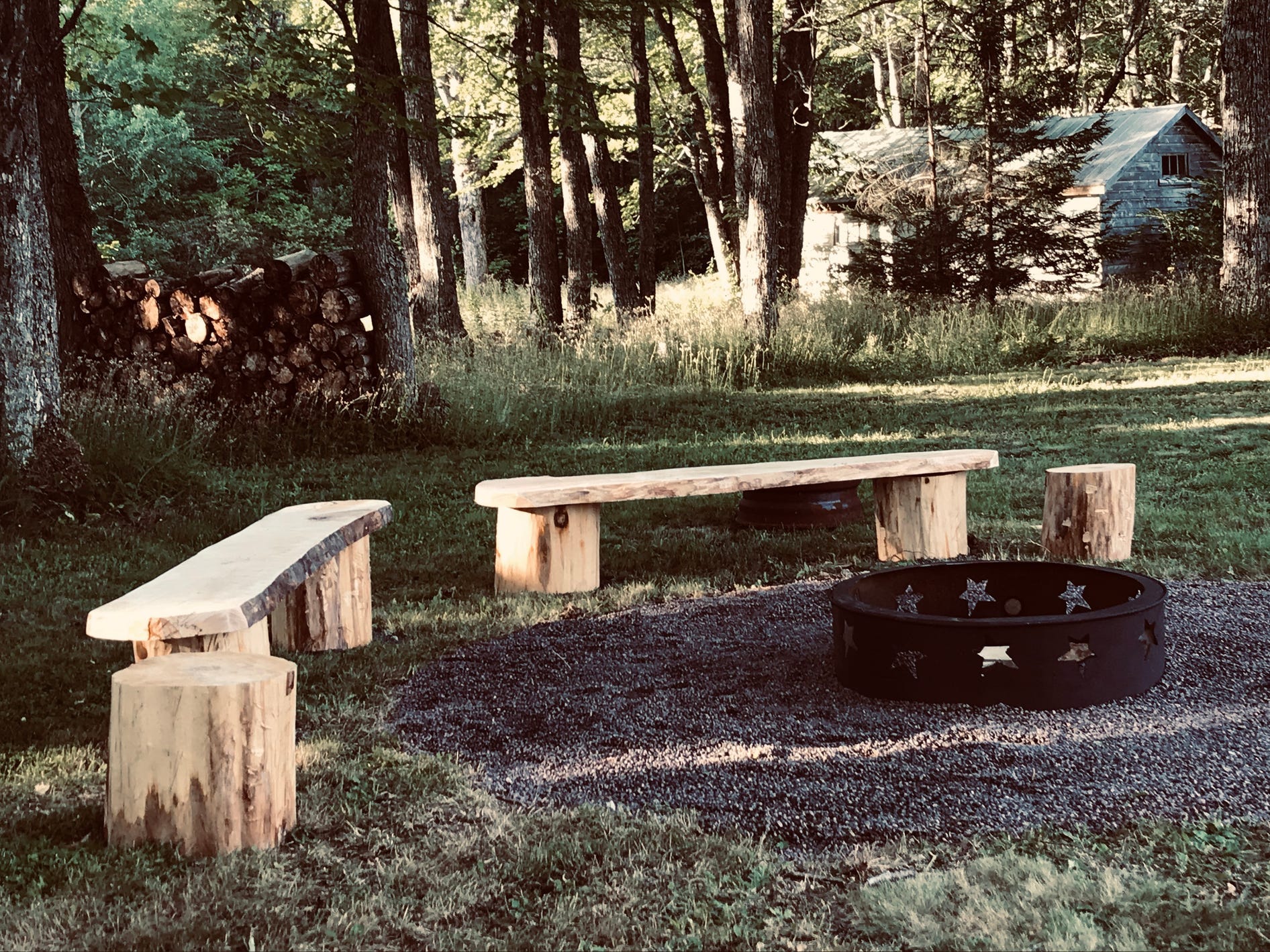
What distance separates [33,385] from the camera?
23.9 feet

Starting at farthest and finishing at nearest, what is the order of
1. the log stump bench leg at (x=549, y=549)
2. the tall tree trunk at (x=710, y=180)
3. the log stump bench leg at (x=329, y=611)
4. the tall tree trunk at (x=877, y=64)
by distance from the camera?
the tall tree trunk at (x=877, y=64), the tall tree trunk at (x=710, y=180), the log stump bench leg at (x=549, y=549), the log stump bench leg at (x=329, y=611)

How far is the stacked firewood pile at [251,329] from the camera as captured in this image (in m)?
10.2

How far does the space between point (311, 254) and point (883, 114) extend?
29.9m

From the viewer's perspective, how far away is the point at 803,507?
7.31 metres

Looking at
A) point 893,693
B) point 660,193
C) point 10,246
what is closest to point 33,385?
point 10,246

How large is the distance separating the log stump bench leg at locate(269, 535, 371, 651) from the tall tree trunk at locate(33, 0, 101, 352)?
554 cm

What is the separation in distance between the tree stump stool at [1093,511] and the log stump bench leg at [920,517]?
49cm

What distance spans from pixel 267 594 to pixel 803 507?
3.82 metres

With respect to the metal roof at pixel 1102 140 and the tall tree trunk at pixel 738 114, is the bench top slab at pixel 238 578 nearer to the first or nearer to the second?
the tall tree trunk at pixel 738 114

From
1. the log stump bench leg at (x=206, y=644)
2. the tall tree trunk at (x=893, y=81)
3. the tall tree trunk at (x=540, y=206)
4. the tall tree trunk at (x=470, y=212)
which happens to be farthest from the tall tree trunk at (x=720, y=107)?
the log stump bench leg at (x=206, y=644)

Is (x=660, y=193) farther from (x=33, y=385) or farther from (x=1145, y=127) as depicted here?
(x=33, y=385)

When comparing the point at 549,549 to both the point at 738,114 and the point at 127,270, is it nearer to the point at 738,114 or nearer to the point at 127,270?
the point at 127,270

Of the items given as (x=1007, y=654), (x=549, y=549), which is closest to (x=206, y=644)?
(x=549, y=549)

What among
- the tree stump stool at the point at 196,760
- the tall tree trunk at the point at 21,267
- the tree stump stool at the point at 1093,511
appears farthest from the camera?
the tall tree trunk at the point at 21,267
